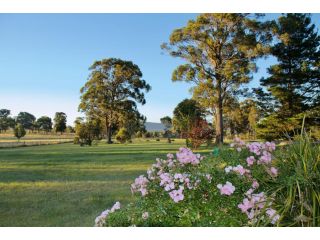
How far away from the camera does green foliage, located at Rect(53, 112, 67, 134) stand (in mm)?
34938

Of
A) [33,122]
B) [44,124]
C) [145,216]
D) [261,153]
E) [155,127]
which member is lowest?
[145,216]

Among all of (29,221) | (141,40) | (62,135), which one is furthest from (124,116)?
(29,221)

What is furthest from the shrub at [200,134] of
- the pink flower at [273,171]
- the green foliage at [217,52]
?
the pink flower at [273,171]

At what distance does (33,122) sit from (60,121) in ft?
9.14

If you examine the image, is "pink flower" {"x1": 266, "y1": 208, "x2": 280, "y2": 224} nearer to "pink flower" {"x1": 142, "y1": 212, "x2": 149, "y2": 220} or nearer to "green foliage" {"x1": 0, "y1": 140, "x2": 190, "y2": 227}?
"pink flower" {"x1": 142, "y1": 212, "x2": 149, "y2": 220}

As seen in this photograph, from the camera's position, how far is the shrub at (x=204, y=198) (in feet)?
7.44

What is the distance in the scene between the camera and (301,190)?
2.40m

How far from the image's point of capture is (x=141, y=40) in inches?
436

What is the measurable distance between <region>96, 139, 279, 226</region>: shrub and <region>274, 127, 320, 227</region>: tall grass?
3.9 inches

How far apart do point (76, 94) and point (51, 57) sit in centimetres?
2381

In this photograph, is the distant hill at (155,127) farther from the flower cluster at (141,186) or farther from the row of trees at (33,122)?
the flower cluster at (141,186)

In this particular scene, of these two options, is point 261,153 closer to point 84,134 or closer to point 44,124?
point 84,134

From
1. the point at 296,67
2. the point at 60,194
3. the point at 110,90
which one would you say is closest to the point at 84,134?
the point at 110,90

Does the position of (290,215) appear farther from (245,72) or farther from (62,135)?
(62,135)
